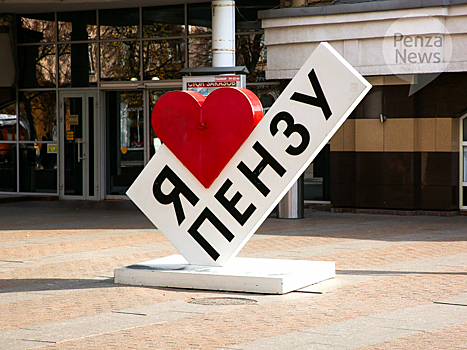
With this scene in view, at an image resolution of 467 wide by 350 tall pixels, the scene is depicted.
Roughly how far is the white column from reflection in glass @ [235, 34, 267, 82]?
101 inches

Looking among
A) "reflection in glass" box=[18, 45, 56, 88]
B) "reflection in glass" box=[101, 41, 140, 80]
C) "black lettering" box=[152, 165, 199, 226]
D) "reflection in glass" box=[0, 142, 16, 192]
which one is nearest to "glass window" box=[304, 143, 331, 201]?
"reflection in glass" box=[101, 41, 140, 80]

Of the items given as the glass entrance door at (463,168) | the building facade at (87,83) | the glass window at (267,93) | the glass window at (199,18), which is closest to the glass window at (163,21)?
the building facade at (87,83)

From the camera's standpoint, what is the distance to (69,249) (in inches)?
407

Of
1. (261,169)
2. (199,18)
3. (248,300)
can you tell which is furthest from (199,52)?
(248,300)

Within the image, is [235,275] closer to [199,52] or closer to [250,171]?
[250,171]

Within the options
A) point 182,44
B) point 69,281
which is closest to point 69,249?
point 69,281

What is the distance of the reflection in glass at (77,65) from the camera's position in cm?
1858

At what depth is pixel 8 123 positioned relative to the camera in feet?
64.1

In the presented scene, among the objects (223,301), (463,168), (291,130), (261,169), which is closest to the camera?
(223,301)

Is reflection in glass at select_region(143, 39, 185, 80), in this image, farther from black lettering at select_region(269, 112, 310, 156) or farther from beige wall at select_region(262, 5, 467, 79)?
black lettering at select_region(269, 112, 310, 156)

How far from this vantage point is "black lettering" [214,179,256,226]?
24.3 ft

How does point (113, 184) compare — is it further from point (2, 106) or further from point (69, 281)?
point (69, 281)

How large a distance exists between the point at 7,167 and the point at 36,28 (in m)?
3.98

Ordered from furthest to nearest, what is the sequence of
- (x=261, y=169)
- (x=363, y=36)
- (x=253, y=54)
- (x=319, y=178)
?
(x=253, y=54) → (x=319, y=178) → (x=363, y=36) → (x=261, y=169)
